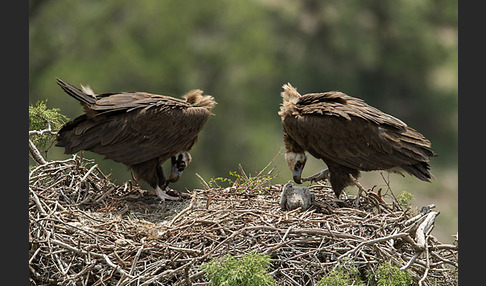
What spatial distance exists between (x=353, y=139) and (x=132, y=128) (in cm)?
219

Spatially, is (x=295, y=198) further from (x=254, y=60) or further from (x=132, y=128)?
(x=254, y=60)

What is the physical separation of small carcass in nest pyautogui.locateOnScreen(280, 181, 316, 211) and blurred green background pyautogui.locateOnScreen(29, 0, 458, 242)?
5.01 metres

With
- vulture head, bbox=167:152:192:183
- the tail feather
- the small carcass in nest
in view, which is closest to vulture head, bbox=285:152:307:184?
the small carcass in nest

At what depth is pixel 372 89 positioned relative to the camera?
744 inches

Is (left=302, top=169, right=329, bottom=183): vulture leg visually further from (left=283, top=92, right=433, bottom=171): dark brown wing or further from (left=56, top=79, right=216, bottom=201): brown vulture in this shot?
(left=56, top=79, right=216, bottom=201): brown vulture

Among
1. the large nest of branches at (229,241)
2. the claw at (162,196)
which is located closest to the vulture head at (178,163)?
the claw at (162,196)

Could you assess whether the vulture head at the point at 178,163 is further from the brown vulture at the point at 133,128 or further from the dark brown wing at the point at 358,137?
the dark brown wing at the point at 358,137

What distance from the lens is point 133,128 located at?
625cm

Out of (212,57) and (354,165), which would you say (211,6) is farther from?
(354,165)

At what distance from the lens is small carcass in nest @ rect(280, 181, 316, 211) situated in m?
5.77

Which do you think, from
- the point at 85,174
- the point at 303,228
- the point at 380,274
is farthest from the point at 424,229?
the point at 85,174

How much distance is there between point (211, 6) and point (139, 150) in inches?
415

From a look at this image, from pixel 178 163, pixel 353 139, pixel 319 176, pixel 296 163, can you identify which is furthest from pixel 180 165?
pixel 353 139

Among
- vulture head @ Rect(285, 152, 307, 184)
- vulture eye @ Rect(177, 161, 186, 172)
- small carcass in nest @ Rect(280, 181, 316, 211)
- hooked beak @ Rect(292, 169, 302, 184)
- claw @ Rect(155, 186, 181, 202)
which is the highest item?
vulture head @ Rect(285, 152, 307, 184)
